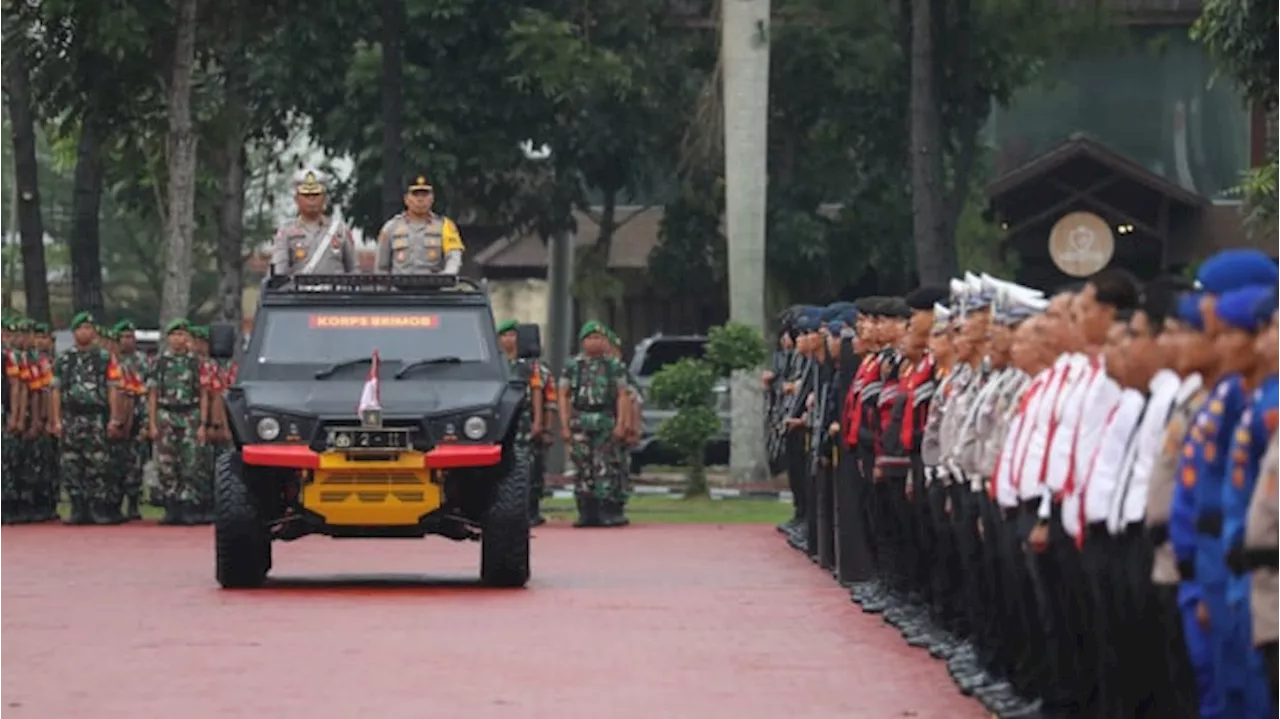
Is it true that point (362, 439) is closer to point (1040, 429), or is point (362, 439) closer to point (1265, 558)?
point (1040, 429)

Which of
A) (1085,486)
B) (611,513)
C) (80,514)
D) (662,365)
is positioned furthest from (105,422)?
(1085,486)

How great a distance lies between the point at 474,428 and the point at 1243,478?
40.9ft

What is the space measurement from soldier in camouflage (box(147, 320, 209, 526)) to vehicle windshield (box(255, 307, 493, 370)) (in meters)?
9.10

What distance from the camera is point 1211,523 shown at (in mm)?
11289

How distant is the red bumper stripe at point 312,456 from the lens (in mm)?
22922

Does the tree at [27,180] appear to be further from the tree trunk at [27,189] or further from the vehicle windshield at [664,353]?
the vehicle windshield at [664,353]

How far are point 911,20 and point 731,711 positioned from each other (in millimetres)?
26485

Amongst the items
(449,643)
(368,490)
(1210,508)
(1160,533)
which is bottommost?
(449,643)

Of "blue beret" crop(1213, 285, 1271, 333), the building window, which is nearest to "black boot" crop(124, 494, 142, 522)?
the building window

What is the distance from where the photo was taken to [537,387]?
34.5 m

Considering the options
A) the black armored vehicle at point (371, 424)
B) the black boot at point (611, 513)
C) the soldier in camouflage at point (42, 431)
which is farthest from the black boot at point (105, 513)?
the black armored vehicle at point (371, 424)

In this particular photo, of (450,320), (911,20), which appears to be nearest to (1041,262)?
(911,20)

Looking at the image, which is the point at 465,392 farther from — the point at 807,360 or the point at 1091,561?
the point at 1091,561

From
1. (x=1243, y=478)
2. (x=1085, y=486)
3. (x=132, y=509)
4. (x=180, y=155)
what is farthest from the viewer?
(x=180, y=155)
